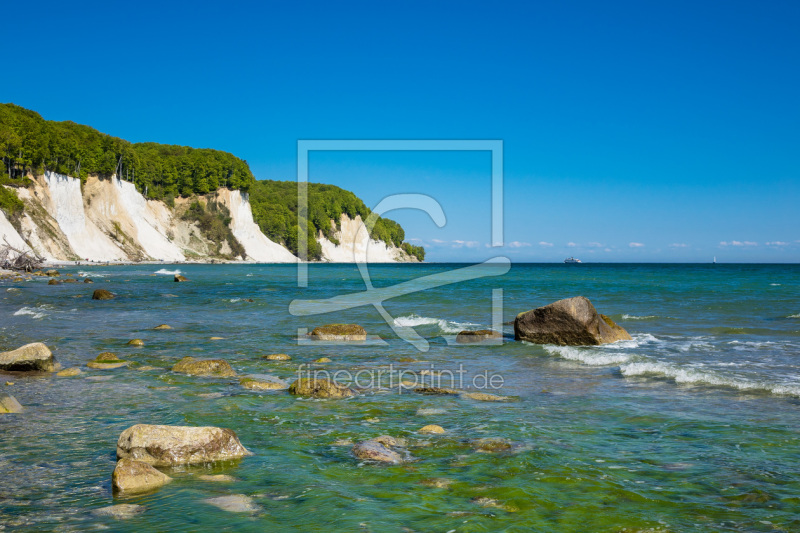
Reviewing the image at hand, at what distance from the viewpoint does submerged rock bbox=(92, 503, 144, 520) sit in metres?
5.54

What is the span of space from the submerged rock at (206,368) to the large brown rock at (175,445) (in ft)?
17.6

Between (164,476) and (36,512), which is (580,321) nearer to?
(164,476)

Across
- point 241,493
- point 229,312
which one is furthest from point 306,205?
point 241,493

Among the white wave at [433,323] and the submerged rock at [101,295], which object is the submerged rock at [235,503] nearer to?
the white wave at [433,323]

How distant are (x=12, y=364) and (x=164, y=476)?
318 inches

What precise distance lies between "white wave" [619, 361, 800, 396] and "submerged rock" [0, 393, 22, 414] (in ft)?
37.5

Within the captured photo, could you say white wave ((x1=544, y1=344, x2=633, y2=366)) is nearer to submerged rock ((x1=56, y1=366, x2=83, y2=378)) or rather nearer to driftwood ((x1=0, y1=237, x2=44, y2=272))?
submerged rock ((x1=56, y1=366, x2=83, y2=378))

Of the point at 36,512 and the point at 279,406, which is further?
the point at 279,406

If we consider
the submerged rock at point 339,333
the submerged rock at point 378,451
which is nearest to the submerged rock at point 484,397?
the submerged rock at point 378,451

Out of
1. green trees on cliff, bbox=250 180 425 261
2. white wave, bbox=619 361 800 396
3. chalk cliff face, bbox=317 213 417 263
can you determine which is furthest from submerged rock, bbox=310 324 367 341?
chalk cliff face, bbox=317 213 417 263

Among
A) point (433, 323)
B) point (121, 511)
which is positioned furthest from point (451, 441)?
point (433, 323)

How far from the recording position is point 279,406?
32.8 feet

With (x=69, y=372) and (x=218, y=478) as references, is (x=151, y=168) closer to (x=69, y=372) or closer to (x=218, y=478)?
(x=69, y=372)

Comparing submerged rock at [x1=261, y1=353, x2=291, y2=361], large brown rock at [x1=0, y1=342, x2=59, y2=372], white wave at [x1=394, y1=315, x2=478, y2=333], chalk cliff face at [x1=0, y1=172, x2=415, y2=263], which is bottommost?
white wave at [x1=394, y1=315, x2=478, y2=333]
